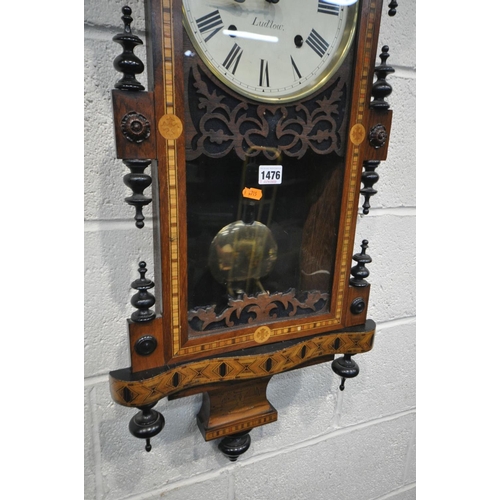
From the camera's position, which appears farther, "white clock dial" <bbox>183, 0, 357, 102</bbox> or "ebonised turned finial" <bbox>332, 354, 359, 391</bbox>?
"ebonised turned finial" <bbox>332, 354, 359, 391</bbox>

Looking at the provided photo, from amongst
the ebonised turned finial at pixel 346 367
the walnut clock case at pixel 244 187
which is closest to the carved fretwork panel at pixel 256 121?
the walnut clock case at pixel 244 187

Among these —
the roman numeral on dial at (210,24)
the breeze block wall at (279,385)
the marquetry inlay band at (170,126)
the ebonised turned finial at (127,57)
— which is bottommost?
the breeze block wall at (279,385)

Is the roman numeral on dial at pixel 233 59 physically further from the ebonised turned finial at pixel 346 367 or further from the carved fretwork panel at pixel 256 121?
the ebonised turned finial at pixel 346 367

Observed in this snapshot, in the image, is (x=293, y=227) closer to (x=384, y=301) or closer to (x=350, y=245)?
(x=350, y=245)

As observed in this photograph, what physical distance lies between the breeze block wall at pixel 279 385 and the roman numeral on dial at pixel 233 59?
0.09 meters

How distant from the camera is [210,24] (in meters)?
0.33

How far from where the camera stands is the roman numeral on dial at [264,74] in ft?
1.15

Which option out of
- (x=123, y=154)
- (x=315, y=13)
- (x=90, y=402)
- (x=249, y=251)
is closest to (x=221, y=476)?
(x=90, y=402)

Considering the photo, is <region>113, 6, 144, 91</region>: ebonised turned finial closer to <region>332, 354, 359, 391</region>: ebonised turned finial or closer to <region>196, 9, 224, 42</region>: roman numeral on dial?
<region>196, 9, 224, 42</region>: roman numeral on dial

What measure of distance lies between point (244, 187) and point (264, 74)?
0.34 feet

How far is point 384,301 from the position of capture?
1.91 feet

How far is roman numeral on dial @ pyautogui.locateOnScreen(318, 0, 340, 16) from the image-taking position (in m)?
0.36

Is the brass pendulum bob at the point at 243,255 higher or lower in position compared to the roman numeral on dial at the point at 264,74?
lower

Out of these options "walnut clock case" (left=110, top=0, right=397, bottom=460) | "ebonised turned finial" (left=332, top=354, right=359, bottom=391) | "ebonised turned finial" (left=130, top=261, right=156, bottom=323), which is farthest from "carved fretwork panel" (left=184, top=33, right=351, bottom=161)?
"ebonised turned finial" (left=332, top=354, right=359, bottom=391)
